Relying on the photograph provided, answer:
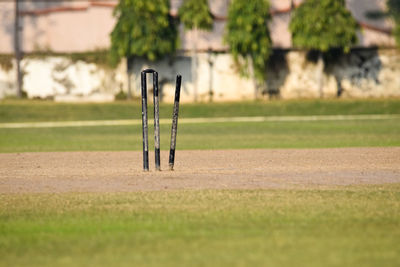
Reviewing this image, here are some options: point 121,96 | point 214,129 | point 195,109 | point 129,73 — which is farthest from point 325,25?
point 214,129

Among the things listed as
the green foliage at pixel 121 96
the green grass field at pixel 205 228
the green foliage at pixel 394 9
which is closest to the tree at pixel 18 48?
the green foliage at pixel 121 96

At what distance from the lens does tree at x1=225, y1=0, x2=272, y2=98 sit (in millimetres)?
44531

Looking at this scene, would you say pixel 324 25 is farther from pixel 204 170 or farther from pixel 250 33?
pixel 204 170

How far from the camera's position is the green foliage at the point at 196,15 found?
149 ft

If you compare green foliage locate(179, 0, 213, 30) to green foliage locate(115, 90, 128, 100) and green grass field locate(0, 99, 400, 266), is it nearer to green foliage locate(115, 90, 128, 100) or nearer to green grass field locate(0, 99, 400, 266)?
green foliage locate(115, 90, 128, 100)

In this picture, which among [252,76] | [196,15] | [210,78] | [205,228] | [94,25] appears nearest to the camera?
[205,228]

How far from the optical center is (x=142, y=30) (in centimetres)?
4494

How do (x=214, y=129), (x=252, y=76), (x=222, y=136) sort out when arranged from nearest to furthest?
(x=222, y=136) → (x=214, y=129) → (x=252, y=76)

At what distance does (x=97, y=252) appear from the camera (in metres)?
7.45

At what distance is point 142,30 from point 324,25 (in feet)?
29.8

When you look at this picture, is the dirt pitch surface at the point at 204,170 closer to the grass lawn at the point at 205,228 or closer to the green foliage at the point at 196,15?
the grass lawn at the point at 205,228

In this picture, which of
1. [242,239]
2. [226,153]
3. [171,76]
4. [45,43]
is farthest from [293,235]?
[45,43]

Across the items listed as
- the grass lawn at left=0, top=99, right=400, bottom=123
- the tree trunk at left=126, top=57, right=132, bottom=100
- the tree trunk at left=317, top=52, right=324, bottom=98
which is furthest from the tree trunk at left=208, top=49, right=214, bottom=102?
the tree trunk at left=317, top=52, right=324, bottom=98

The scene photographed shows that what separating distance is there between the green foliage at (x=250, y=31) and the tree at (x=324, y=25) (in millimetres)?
1611
